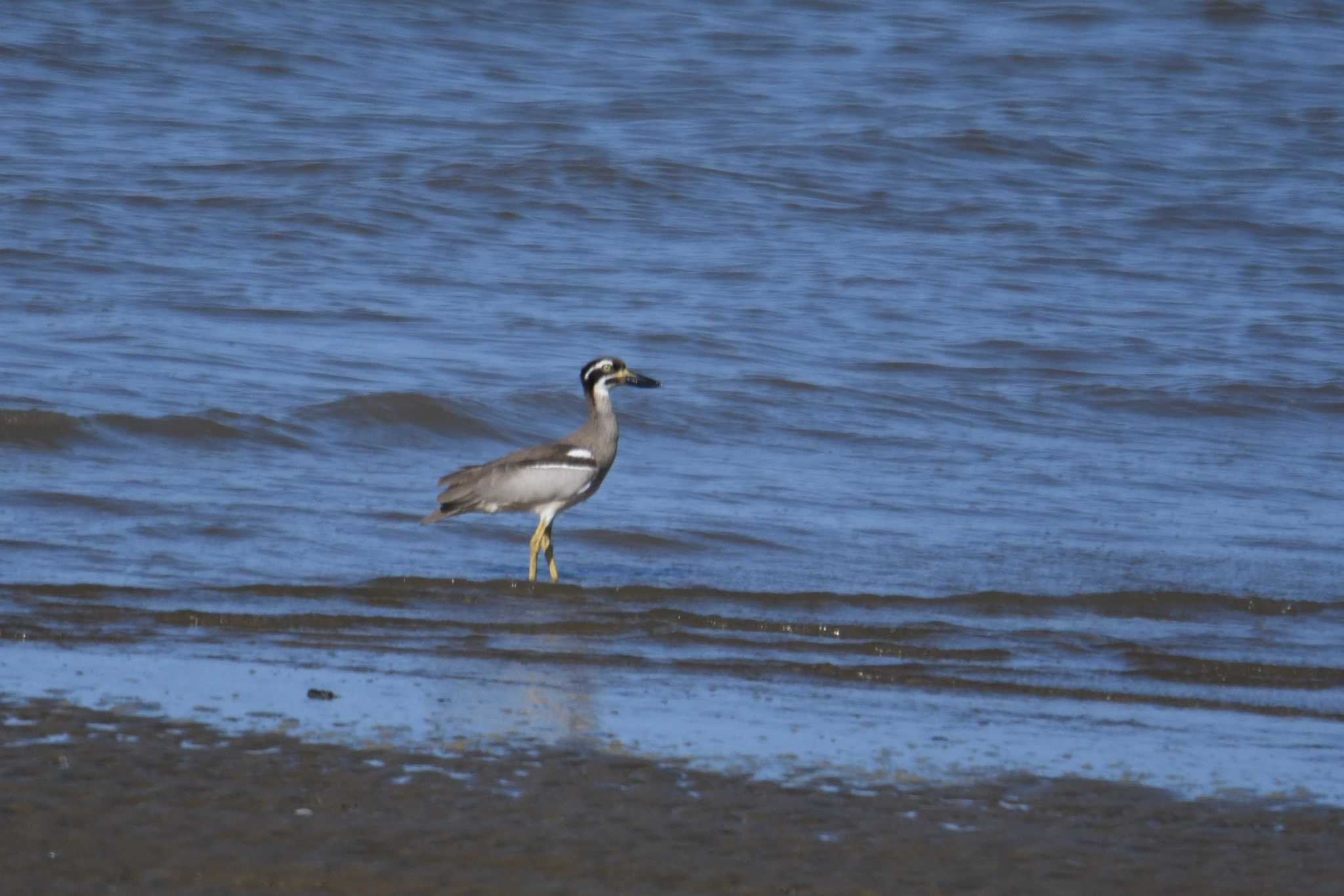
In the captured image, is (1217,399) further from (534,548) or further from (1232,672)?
(1232,672)

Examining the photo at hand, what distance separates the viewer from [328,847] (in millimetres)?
5453

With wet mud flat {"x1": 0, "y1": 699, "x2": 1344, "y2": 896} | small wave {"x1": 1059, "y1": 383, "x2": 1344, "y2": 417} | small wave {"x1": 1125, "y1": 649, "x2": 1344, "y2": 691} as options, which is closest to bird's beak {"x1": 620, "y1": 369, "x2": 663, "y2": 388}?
small wave {"x1": 1125, "y1": 649, "x2": 1344, "y2": 691}

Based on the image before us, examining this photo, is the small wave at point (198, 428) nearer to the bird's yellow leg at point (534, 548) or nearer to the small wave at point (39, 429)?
the small wave at point (39, 429)

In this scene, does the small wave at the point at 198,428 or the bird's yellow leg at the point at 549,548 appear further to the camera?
the small wave at the point at 198,428

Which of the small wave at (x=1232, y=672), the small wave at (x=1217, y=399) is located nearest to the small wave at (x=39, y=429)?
the small wave at (x=1232, y=672)

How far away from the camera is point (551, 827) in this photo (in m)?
5.73

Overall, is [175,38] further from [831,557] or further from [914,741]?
[914,741]

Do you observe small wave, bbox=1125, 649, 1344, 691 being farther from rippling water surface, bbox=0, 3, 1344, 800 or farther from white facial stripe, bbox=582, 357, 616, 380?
white facial stripe, bbox=582, 357, 616, 380

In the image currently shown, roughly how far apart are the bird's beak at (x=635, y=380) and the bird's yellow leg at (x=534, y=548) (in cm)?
112

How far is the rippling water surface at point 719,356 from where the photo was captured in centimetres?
859

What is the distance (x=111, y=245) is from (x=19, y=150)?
16.0 ft

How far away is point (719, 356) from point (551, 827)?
11.8 meters

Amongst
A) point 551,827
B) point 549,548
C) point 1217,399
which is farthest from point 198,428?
point 1217,399

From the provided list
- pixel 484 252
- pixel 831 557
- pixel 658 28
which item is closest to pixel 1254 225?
pixel 484 252
